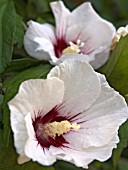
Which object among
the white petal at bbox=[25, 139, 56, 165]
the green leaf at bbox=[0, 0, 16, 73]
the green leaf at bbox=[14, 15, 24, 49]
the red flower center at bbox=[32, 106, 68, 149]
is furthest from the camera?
the green leaf at bbox=[14, 15, 24, 49]

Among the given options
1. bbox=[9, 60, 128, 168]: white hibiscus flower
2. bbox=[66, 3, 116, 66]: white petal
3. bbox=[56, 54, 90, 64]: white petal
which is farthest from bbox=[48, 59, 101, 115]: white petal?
bbox=[66, 3, 116, 66]: white petal

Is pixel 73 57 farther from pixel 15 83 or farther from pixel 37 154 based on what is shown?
pixel 37 154

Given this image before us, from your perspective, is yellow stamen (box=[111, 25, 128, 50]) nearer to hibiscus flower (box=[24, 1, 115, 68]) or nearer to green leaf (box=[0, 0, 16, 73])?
hibiscus flower (box=[24, 1, 115, 68])

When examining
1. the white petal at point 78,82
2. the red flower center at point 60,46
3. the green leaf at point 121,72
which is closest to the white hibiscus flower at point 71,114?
the white petal at point 78,82

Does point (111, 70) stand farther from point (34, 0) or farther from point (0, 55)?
point (34, 0)

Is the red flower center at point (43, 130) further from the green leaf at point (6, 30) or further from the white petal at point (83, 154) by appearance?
the green leaf at point (6, 30)

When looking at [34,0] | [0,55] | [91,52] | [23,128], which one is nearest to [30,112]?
[23,128]

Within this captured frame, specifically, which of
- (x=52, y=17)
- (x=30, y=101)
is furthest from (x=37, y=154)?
(x=52, y=17)
